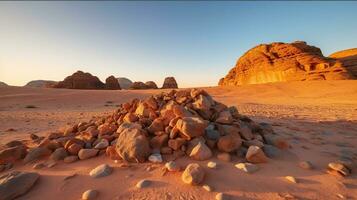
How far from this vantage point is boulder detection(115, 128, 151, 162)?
263 cm

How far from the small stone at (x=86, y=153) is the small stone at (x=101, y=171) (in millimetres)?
461

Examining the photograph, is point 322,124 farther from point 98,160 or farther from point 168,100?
point 98,160

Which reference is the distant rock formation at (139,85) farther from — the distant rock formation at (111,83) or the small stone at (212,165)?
the small stone at (212,165)

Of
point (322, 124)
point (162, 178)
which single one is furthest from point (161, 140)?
point (322, 124)

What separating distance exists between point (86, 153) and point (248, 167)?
7.31ft

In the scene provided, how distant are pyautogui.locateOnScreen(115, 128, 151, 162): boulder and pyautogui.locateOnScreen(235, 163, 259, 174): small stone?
121 centimetres

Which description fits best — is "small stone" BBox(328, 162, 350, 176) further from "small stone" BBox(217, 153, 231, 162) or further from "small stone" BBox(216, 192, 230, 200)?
"small stone" BBox(216, 192, 230, 200)

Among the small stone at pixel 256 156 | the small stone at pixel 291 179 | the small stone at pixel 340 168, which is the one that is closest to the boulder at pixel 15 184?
the small stone at pixel 256 156

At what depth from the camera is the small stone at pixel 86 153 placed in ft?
9.25

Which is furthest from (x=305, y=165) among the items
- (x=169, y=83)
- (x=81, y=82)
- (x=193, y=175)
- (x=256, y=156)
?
(x=81, y=82)

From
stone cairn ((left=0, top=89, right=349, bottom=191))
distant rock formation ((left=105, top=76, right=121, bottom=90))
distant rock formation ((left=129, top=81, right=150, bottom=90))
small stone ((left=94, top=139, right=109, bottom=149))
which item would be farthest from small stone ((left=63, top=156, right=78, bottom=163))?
distant rock formation ((left=105, top=76, right=121, bottom=90))

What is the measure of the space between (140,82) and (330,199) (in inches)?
1607

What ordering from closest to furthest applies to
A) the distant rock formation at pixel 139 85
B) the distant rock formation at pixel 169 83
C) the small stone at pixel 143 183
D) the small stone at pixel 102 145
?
the small stone at pixel 143 183
the small stone at pixel 102 145
the distant rock formation at pixel 139 85
the distant rock formation at pixel 169 83

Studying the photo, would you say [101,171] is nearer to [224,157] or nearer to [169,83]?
[224,157]
